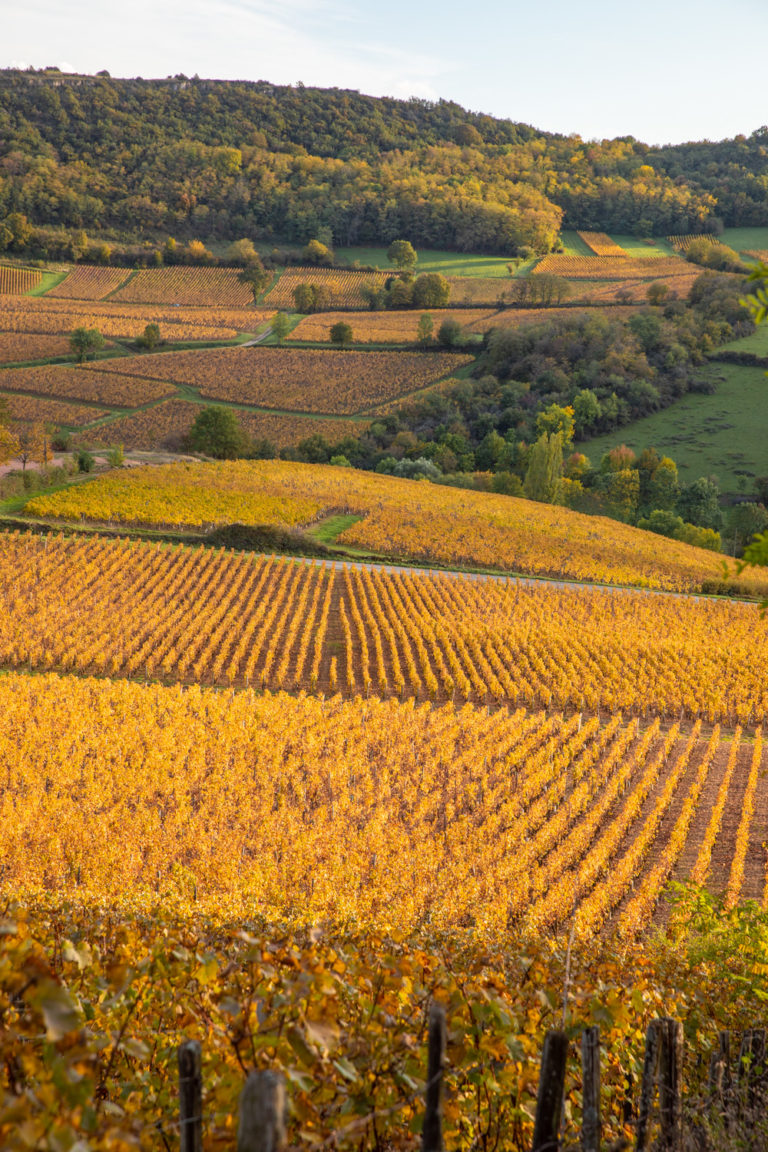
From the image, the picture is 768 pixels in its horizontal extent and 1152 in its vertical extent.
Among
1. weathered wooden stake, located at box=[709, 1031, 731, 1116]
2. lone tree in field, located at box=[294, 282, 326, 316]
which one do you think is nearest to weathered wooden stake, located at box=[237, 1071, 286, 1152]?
weathered wooden stake, located at box=[709, 1031, 731, 1116]

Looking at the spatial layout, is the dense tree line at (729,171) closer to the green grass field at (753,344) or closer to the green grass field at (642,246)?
the green grass field at (642,246)

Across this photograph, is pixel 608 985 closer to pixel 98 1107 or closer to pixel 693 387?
pixel 98 1107

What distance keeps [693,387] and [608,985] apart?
281 ft

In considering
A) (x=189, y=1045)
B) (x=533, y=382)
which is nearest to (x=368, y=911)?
(x=189, y=1045)

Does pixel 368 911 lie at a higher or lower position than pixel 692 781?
higher

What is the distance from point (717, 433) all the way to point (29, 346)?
76.5 m

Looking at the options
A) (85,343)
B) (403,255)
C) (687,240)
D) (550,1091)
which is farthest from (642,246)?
(550,1091)

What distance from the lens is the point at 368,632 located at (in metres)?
31.8

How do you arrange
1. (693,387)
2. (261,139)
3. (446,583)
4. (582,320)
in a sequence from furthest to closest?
(261,139)
(582,320)
(693,387)
(446,583)

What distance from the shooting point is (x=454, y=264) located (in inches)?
5620

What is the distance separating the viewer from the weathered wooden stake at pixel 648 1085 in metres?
4.01

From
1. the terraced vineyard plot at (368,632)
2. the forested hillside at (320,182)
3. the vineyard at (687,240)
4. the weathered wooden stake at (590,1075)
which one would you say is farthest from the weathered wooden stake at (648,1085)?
the forested hillside at (320,182)

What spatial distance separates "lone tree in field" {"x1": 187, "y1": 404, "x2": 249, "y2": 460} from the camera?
221ft

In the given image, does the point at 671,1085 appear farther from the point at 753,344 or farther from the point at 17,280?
the point at 17,280
